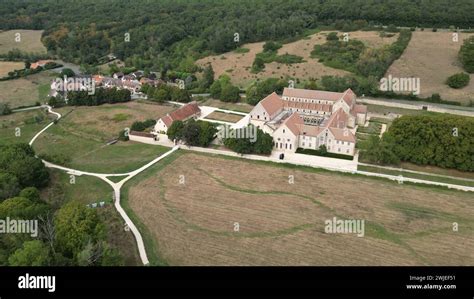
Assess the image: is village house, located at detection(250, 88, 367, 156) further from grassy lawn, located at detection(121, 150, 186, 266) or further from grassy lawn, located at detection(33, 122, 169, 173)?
grassy lawn, located at detection(33, 122, 169, 173)

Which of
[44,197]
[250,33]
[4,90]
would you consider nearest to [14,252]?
[44,197]

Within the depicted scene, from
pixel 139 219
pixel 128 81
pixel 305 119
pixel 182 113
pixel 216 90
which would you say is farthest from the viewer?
pixel 128 81

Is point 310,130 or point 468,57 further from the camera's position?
point 468,57

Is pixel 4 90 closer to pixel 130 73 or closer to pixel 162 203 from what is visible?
pixel 130 73

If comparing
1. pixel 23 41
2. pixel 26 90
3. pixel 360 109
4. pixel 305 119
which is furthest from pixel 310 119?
pixel 23 41

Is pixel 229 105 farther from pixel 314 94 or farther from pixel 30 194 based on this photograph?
pixel 30 194
